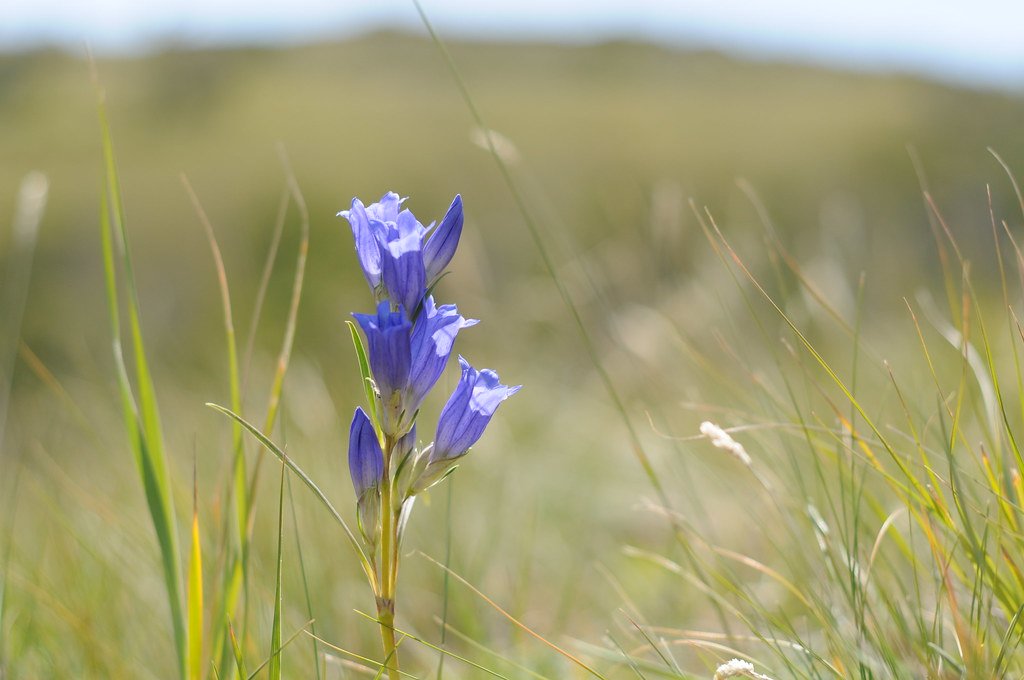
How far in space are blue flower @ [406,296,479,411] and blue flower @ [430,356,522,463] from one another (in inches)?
1.4

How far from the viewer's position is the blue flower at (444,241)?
1192 mm

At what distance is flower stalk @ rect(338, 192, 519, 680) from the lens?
3.64 feet

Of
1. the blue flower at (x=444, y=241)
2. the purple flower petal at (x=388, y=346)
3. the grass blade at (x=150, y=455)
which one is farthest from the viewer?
the grass blade at (x=150, y=455)

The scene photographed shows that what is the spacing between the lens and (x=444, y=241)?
3.96 ft

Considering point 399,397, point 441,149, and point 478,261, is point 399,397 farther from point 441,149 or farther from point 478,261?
point 441,149

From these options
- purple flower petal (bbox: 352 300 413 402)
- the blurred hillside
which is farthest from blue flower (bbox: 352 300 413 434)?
the blurred hillside

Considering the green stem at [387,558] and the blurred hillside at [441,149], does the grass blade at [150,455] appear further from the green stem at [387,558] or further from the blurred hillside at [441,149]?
the blurred hillside at [441,149]

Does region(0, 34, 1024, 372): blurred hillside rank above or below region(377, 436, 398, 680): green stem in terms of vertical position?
above

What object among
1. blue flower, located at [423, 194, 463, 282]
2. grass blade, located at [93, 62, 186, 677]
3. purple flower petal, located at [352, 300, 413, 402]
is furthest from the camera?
grass blade, located at [93, 62, 186, 677]

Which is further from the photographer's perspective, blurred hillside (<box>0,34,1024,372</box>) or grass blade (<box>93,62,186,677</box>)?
blurred hillside (<box>0,34,1024,372</box>)

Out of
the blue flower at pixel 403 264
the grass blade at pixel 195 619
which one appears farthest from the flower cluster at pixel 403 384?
the grass blade at pixel 195 619

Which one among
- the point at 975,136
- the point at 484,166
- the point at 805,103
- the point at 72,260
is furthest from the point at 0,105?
the point at 975,136

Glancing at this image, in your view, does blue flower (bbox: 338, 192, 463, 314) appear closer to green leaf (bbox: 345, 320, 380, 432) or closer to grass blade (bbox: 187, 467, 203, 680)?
green leaf (bbox: 345, 320, 380, 432)

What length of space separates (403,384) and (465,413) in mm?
92
